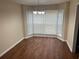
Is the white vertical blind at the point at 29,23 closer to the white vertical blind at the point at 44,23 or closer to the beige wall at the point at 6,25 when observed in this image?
the white vertical blind at the point at 44,23

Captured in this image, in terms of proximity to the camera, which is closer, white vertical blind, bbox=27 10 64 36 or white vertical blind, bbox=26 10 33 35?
white vertical blind, bbox=26 10 33 35

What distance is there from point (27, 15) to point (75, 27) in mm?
3422

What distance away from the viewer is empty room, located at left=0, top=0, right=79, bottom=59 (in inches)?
141

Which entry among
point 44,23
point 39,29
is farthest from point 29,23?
point 44,23

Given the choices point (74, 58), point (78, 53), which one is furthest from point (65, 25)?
point (74, 58)

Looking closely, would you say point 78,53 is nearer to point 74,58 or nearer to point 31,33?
point 74,58

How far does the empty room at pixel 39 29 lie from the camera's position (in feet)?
A: 11.7

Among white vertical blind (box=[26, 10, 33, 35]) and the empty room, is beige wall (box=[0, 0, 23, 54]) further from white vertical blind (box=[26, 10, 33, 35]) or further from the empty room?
white vertical blind (box=[26, 10, 33, 35])

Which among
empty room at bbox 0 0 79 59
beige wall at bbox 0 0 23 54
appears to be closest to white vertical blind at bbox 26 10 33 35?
→ empty room at bbox 0 0 79 59

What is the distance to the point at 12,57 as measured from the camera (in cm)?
340

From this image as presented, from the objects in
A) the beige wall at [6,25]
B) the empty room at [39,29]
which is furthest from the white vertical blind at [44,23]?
the beige wall at [6,25]

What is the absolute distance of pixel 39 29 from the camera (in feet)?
21.7

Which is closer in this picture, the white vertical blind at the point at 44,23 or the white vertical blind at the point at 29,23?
the white vertical blind at the point at 29,23

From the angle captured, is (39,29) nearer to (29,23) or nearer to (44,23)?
(44,23)
